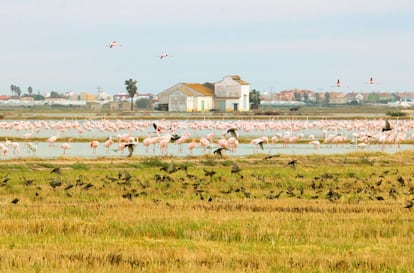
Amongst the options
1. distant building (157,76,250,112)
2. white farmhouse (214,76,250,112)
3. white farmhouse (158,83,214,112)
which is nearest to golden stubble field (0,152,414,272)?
white farmhouse (158,83,214,112)

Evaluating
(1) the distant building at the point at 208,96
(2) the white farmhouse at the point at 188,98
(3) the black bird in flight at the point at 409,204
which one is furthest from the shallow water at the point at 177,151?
(1) the distant building at the point at 208,96

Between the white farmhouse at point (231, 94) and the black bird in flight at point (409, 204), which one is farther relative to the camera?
the white farmhouse at point (231, 94)

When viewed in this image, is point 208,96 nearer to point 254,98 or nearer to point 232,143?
point 254,98

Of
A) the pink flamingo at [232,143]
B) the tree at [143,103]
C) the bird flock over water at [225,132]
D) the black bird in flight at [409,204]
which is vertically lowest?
the tree at [143,103]

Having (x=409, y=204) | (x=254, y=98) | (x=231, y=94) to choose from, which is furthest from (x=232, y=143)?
(x=254, y=98)

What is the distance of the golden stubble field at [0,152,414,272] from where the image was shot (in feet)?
34.9

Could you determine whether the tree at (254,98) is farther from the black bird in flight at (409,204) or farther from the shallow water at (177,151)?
the black bird in flight at (409,204)

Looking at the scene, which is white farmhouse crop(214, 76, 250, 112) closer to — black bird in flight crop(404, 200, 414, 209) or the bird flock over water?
the bird flock over water

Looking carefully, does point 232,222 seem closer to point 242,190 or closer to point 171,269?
point 171,269

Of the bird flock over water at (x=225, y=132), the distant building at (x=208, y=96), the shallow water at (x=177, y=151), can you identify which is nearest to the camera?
the shallow water at (x=177, y=151)

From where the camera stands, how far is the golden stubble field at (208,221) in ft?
Answer: 34.9

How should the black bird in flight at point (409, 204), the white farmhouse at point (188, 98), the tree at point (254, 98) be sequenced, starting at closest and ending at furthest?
the black bird in flight at point (409, 204)
the white farmhouse at point (188, 98)
the tree at point (254, 98)

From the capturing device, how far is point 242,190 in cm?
1989

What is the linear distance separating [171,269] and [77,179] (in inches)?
514
